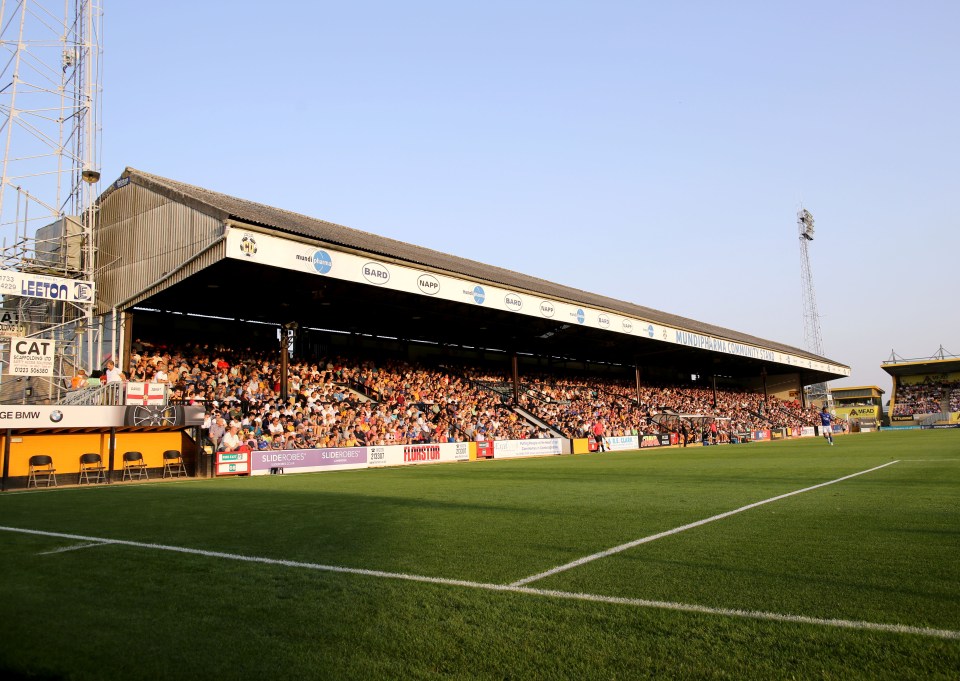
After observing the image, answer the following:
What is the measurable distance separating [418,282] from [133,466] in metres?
12.5

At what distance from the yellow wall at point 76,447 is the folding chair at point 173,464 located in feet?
0.78

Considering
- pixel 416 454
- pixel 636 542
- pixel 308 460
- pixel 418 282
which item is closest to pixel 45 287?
pixel 308 460

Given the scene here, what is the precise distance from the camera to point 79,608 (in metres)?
4.95

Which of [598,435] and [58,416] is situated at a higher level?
[58,416]

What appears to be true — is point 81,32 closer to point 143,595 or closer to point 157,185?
point 157,185

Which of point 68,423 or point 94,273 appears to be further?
point 94,273

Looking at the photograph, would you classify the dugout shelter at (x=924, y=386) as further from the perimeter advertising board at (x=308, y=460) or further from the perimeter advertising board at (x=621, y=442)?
the perimeter advertising board at (x=308, y=460)

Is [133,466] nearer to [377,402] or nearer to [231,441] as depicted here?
[231,441]

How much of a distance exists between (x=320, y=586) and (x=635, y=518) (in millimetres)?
4859

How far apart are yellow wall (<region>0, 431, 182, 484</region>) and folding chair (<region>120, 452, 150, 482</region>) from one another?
208 mm

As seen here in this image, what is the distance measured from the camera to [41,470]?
19781mm

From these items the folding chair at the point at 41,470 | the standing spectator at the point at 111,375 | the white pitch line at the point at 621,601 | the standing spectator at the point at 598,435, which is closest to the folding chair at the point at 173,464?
the standing spectator at the point at 111,375

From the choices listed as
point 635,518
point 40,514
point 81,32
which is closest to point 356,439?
point 40,514

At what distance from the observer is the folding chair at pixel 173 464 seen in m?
22.4
